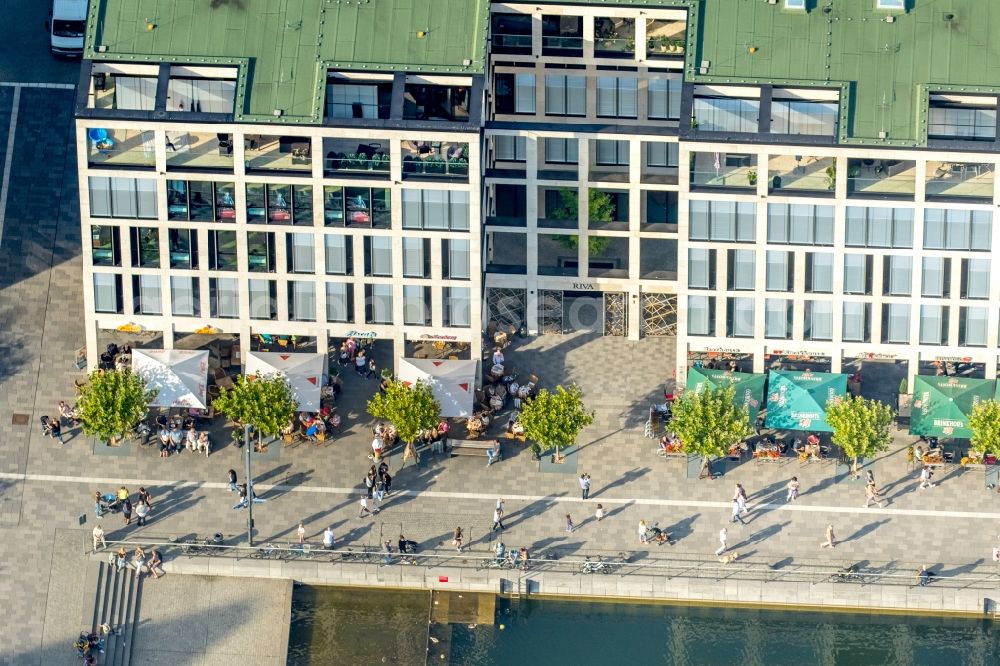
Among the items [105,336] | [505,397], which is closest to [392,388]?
[505,397]

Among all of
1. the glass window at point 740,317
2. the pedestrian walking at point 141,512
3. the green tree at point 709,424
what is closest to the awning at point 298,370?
the pedestrian walking at point 141,512

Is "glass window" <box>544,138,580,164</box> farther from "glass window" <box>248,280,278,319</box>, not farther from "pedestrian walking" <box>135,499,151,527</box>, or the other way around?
A: "pedestrian walking" <box>135,499,151,527</box>

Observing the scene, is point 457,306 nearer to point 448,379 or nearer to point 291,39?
point 448,379

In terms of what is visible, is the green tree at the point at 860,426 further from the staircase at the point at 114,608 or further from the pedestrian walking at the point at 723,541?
the staircase at the point at 114,608

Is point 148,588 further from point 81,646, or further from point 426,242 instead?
point 426,242

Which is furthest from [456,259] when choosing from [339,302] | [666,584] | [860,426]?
[860,426]

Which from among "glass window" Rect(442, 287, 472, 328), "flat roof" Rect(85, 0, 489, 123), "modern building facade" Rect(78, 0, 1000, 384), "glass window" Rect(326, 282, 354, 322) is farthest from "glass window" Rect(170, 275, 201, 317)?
"glass window" Rect(442, 287, 472, 328)
